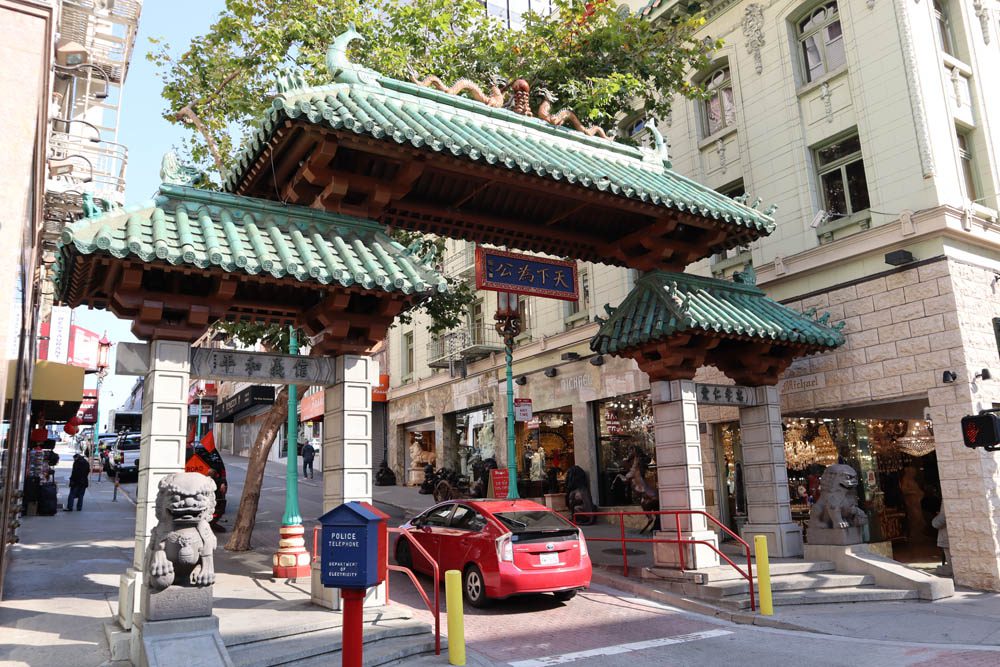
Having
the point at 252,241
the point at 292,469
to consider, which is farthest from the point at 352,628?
the point at 292,469

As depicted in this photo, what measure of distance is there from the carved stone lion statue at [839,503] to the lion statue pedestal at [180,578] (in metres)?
10.1

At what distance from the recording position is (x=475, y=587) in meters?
10.8

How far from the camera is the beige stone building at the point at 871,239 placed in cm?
1319

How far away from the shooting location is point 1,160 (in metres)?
8.87

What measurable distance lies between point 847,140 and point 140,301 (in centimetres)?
1452

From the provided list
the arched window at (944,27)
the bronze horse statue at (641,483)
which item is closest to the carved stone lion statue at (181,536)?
the bronze horse statue at (641,483)

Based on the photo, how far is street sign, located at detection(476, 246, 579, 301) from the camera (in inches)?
464

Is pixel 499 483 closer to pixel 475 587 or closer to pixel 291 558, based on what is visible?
pixel 291 558

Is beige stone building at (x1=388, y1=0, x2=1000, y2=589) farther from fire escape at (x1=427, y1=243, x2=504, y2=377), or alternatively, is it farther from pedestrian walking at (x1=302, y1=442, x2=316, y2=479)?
pedestrian walking at (x1=302, y1=442, x2=316, y2=479)

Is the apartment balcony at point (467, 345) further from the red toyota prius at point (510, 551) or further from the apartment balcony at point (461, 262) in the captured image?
the red toyota prius at point (510, 551)

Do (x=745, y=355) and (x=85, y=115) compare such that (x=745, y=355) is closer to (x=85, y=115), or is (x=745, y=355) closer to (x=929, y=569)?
(x=929, y=569)

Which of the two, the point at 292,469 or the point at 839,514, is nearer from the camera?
the point at 839,514

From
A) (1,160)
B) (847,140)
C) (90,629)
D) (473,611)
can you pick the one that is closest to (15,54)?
(1,160)

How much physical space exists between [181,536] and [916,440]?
15610 mm
